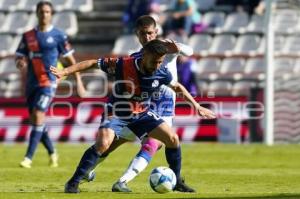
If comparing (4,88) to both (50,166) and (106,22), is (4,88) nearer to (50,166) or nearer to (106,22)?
(106,22)

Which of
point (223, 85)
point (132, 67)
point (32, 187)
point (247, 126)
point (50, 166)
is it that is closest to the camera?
point (132, 67)

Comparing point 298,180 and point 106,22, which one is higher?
point 106,22

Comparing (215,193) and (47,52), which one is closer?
(215,193)

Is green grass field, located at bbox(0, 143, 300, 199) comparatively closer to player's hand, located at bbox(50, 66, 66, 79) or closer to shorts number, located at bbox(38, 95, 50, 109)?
shorts number, located at bbox(38, 95, 50, 109)

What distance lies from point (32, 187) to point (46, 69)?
4676 mm

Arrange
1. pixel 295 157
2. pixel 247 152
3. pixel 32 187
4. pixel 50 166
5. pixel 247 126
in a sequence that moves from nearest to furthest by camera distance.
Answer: pixel 32 187 → pixel 50 166 → pixel 295 157 → pixel 247 152 → pixel 247 126

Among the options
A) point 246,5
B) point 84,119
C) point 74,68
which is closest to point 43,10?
point 74,68

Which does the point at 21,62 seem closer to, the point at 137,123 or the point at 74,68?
the point at 137,123

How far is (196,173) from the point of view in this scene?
14773mm

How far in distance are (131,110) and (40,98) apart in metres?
5.44

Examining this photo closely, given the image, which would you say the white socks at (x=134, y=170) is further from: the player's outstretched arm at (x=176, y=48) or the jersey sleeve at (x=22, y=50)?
the jersey sleeve at (x=22, y=50)

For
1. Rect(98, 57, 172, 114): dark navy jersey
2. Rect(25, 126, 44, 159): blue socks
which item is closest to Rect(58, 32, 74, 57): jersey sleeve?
Rect(25, 126, 44, 159): blue socks

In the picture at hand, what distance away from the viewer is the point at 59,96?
→ 23.5 m

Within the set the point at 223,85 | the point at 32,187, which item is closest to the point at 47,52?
the point at 32,187
